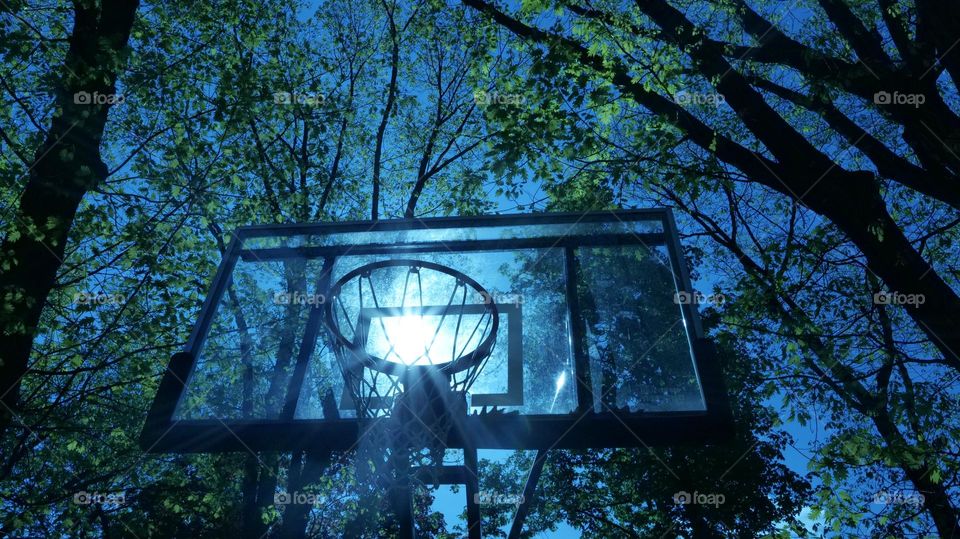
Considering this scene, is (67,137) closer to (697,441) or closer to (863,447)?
(697,441)

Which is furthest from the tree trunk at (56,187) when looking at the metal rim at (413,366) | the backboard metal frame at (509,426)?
the metal rim at (413,366)

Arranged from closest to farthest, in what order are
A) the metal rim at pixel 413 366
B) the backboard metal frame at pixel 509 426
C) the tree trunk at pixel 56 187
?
the backboard metal frame at pixel 509 426 < the metal rim at pixel 413 366 < the tree trunk at pixel 56 187

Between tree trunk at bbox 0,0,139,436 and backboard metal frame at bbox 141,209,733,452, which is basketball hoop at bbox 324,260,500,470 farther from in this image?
tree trunk at bbox 0,0,139,436

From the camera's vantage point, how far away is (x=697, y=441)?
171 inches

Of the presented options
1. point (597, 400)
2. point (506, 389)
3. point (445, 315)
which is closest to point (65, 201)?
point (445, 315)

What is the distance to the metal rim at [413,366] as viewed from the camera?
15.4 feet

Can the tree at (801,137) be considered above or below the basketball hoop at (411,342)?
above

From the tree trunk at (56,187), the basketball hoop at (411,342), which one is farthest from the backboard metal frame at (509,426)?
the tree trunk at (56,187)

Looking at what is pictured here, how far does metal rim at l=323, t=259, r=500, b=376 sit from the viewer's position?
469 cm

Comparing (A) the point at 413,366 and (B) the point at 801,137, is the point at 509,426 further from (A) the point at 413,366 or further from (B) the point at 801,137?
(B) the point at 801,137

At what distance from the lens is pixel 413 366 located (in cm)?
471

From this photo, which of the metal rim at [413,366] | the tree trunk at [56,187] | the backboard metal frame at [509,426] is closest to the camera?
the backboard metal frame at [509,426]

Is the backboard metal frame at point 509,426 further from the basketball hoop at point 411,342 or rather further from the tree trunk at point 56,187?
the tree trunk at point 56,187

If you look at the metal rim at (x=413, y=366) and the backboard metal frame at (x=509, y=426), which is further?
the metal rim at (x=413, y=366)
